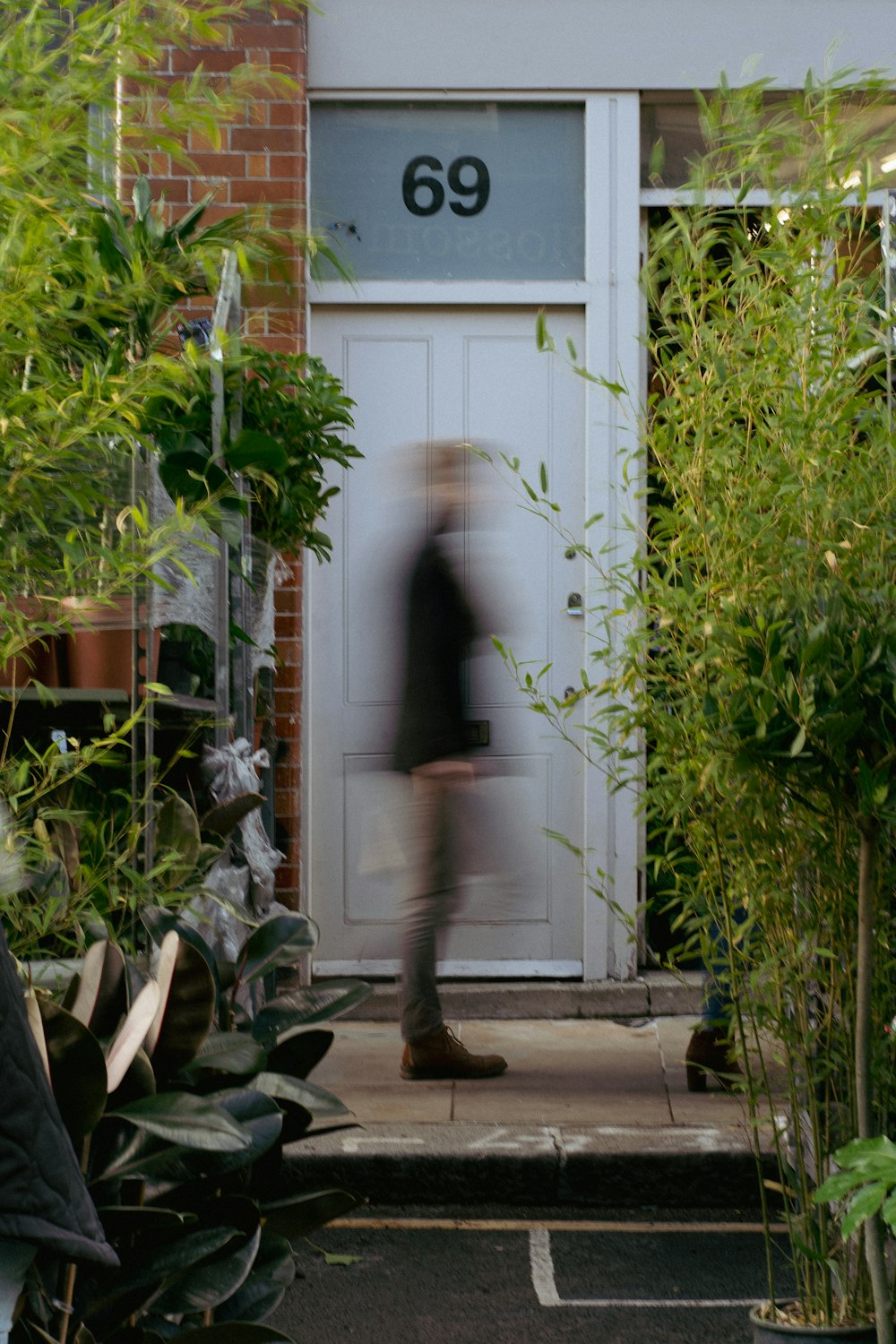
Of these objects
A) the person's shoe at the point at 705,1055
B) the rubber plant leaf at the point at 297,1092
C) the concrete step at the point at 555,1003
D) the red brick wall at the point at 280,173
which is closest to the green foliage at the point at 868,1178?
the rubber plant leaf at the point at 297,1092

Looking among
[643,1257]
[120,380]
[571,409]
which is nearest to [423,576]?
[571,409]

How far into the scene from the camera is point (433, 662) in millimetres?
4672

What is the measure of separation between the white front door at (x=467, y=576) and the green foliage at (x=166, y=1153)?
3.55 m

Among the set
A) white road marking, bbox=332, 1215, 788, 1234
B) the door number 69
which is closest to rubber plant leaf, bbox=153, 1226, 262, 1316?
white road marking, bbox=332, 1215, 788, 1234

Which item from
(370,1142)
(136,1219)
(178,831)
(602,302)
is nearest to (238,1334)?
(136,1219)

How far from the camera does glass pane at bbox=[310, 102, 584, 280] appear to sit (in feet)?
19.3

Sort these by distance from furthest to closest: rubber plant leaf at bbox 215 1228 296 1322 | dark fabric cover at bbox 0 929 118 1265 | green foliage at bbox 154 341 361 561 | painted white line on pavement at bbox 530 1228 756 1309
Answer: green foliage at bbox 154 341 361 561 → painted white line on pavement at bbox 530 1228 756 1309 → rubber plant leaf at bbox 215 1228 296 1322 → dark fabric cover at bbox 0 929 118 1265

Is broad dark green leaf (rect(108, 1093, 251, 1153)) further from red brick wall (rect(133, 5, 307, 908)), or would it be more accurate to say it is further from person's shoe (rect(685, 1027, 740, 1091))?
red brick wall (rect(133, 5, 307, 908))

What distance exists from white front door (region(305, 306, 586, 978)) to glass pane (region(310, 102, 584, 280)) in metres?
0.22

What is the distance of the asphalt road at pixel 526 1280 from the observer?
3246 millimetres

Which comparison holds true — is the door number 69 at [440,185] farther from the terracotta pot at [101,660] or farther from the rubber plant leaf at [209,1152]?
the rubber plant leaf at [209,1152]

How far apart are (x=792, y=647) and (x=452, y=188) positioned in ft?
13.6

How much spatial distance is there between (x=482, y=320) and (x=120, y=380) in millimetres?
3925

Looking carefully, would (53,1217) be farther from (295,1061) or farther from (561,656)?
(561,656)
